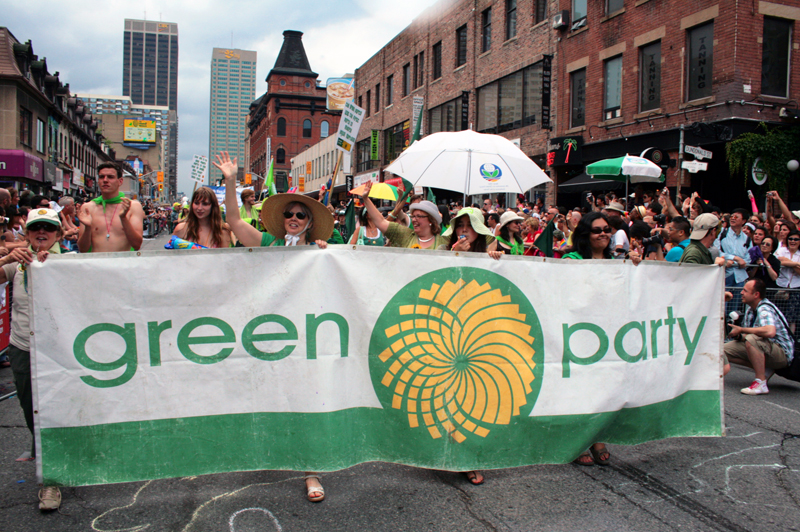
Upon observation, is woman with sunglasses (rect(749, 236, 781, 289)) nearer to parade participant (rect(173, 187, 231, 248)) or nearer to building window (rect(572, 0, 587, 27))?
parade participant (rect(173, 187, 231, 248))

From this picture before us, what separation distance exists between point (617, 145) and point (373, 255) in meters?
16.2

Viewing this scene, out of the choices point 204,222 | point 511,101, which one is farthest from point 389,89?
point 204,222

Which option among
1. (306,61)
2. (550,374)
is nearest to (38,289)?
(550,374)

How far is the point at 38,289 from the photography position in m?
Result: 3.21

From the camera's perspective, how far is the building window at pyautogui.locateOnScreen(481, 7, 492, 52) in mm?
24562

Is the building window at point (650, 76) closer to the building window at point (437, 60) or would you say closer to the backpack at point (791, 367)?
the backpack at point (791, 367)

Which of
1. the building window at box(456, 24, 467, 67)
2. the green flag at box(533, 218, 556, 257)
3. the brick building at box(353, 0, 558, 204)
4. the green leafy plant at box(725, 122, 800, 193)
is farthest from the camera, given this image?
the building window at box(456, 24, 467, 67)

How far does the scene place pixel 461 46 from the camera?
27.1m

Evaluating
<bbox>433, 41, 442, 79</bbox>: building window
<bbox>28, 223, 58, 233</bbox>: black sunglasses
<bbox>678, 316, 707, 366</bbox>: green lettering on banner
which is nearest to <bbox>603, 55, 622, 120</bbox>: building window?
<bbox>433, 41, 442, 79</bbox>: building window

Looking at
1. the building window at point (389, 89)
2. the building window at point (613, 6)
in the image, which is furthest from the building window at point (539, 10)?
the building window at point (389, 89)

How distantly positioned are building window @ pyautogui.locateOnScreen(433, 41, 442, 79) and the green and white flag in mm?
27185

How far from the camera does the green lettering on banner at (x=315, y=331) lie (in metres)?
3.46

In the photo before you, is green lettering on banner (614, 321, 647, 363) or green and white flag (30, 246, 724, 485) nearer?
green and white flag (30, 246, 724, 485)

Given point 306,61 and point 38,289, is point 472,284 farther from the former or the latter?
point 306,61
